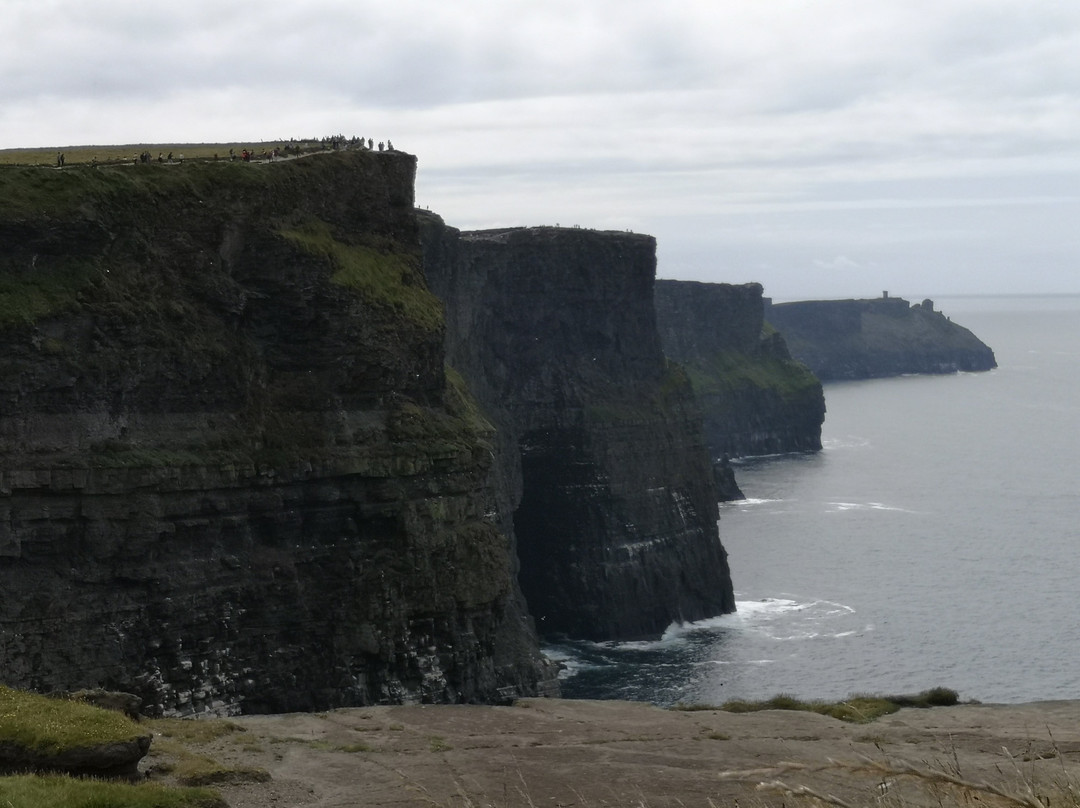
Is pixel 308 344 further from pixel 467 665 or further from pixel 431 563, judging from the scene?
pixel 467 665

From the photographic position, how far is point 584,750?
152ft

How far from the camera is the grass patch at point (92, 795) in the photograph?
31641 millimetres

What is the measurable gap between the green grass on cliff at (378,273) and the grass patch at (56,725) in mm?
28325

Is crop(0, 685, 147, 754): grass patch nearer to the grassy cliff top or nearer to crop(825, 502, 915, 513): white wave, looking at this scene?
the grassy cliff top

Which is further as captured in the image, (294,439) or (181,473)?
(294,439)

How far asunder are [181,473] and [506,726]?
53.4ft

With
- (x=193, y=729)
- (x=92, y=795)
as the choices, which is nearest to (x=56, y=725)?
(x=92, y=795)

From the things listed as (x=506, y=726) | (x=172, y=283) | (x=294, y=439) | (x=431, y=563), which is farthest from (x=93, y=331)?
(x=506, y=726)

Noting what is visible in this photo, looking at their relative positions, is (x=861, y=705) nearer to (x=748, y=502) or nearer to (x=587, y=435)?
(x=587, y=435)

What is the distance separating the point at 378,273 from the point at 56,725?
110ft

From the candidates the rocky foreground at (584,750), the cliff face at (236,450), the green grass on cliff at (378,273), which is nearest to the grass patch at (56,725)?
the rocky foreground at (584,750)

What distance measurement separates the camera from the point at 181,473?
58.2 m

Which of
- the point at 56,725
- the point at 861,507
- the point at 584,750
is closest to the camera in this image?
the point at 56,725

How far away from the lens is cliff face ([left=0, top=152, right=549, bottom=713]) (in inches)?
2186
